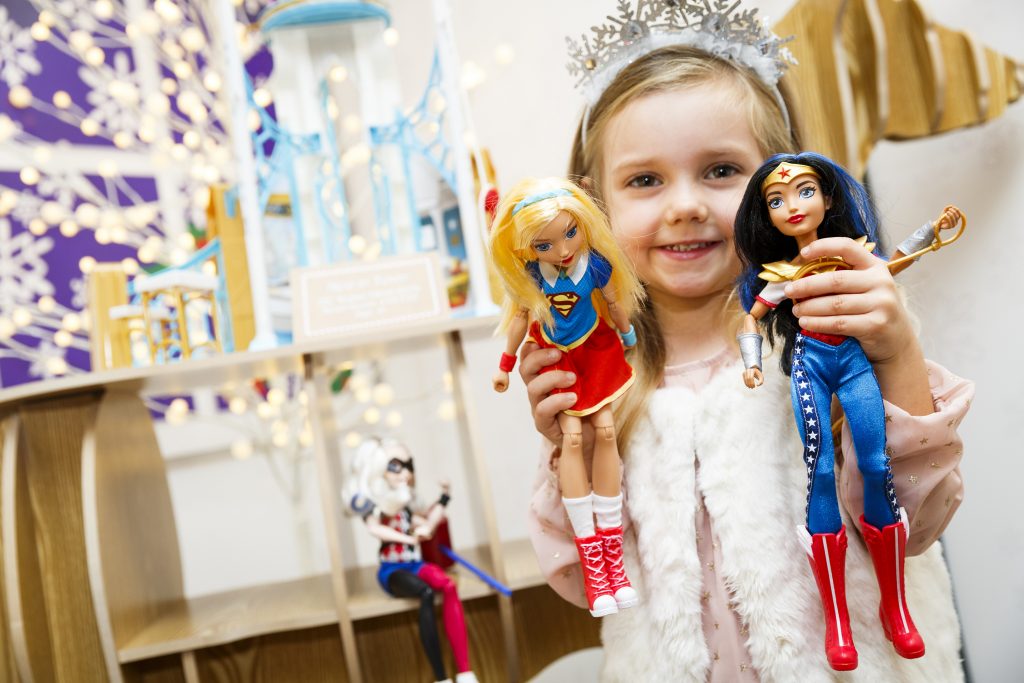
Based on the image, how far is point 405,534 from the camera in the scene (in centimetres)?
132

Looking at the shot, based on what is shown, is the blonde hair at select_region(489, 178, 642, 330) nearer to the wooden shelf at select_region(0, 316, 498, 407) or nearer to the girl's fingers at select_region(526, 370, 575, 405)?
the girl's fingers at select_region(526, 370, 575, 405)

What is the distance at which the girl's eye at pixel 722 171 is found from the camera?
2.73 feet

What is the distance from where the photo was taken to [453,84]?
1502 mm

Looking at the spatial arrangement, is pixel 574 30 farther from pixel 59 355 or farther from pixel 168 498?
pixel 59 355

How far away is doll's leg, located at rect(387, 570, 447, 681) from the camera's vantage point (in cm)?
125

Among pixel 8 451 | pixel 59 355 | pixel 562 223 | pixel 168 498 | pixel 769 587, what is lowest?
pixel 769 587

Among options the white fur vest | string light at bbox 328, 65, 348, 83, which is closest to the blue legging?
the white fur vest

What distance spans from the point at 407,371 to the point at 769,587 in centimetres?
179

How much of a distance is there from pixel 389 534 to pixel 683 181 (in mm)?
794

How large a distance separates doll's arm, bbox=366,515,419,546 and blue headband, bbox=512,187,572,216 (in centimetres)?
77

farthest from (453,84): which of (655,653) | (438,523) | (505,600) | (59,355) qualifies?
(59,355)

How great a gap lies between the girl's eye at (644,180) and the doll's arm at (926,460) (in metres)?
0.32

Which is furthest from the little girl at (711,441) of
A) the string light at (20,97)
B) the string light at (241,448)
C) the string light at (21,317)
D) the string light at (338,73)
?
the string light at (20,97)

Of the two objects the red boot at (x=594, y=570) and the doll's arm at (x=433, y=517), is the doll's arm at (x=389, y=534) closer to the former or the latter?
the doll's arm at (x=433, y=517)
